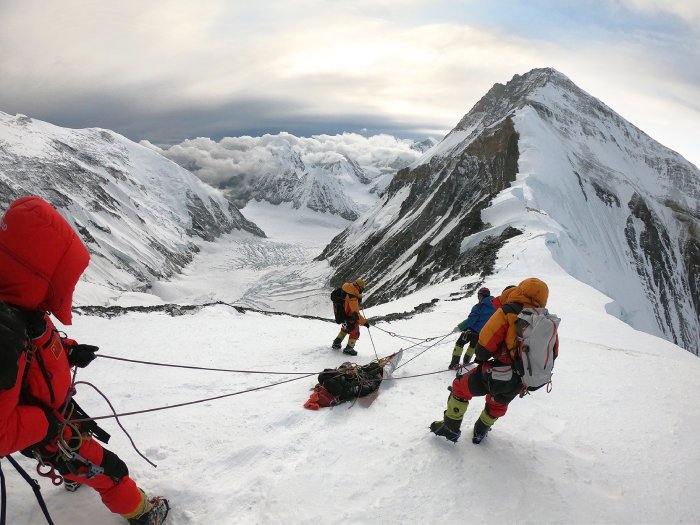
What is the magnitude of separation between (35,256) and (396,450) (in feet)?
15.6

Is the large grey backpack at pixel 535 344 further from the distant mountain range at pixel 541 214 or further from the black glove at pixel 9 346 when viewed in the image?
the distant mountain range at pixel 541 214

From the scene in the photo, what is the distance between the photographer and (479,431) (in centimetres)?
553

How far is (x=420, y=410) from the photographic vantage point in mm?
6840

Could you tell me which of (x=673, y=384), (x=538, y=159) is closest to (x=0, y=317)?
(x=673, y=384)

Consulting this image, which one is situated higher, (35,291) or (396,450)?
(35,291)

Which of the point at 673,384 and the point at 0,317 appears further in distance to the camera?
the point at 673,384

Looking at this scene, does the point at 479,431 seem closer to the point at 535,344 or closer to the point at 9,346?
the point at 535,344

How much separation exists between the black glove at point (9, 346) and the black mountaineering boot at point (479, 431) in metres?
5.22

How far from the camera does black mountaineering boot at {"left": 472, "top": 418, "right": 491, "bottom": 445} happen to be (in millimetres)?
5484

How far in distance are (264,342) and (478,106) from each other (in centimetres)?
11393

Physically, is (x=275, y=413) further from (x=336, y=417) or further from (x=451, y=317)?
(x=451, y=317)

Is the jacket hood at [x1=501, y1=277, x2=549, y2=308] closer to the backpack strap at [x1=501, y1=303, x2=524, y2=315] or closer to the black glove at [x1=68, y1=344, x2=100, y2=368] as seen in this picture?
the backpack strap at [x1=501, y1=303, x2=524, y2=315]

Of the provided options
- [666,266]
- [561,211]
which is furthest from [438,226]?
[666,266]

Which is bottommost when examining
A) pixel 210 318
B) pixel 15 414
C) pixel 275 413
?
pixel 210 318
